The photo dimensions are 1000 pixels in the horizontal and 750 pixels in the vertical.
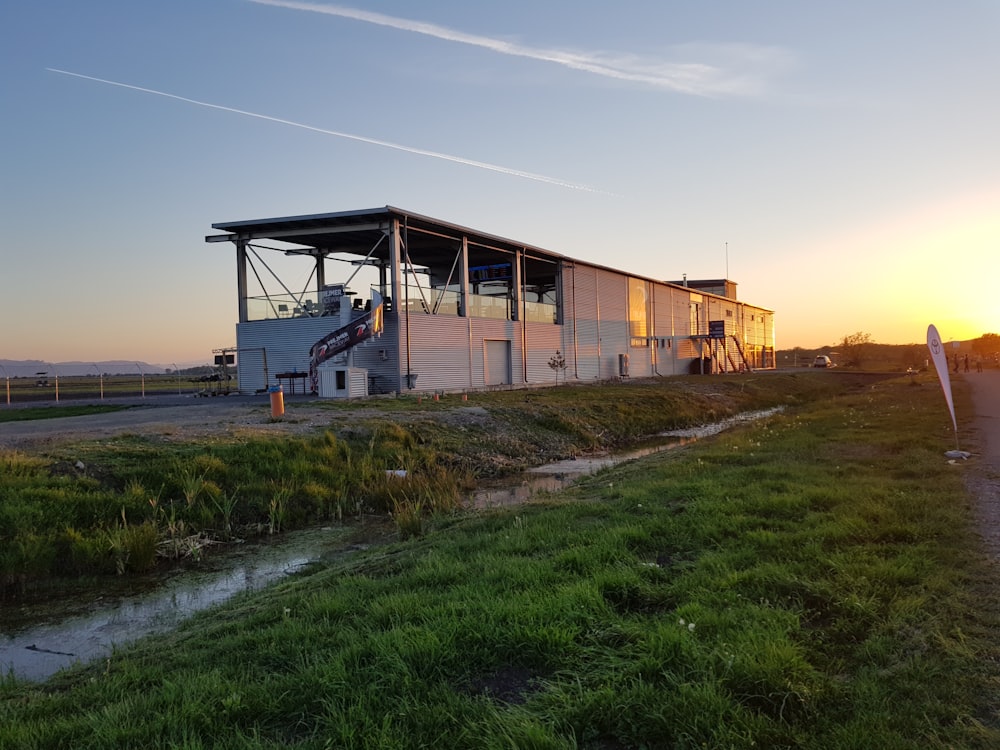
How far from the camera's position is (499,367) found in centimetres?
3591

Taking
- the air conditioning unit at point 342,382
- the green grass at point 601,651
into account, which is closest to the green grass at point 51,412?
the air conditioning unit at point 342,382

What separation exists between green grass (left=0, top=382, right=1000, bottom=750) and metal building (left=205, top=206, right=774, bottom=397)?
2071 centimetres

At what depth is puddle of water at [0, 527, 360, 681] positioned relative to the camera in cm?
604

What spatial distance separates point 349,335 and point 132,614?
19318 mm

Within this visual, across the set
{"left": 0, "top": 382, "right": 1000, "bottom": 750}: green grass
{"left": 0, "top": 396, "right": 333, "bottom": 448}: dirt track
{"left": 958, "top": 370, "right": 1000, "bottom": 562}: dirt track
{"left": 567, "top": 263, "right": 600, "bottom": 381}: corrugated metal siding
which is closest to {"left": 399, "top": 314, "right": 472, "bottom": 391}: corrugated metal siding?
{"left": 0, "top": 396, "right": 333, "bottom": 448}: dirt track

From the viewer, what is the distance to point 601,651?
405 centimetres

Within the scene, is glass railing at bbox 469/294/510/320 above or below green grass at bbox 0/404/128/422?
above

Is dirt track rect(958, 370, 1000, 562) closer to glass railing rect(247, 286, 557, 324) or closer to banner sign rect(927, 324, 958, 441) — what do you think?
banner sign rect(927, 324, 958, 441)

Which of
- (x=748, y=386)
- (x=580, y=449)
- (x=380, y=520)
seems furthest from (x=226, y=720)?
(x=748, y=386)

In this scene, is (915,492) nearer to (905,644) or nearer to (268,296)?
(905,644)

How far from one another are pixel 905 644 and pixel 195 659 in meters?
4.81

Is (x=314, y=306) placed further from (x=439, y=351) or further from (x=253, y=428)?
(x=253, y=428)

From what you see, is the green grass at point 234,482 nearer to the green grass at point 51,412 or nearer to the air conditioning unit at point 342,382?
the air conditioning unit at point 342,382

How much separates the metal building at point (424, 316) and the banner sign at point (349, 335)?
4cm
